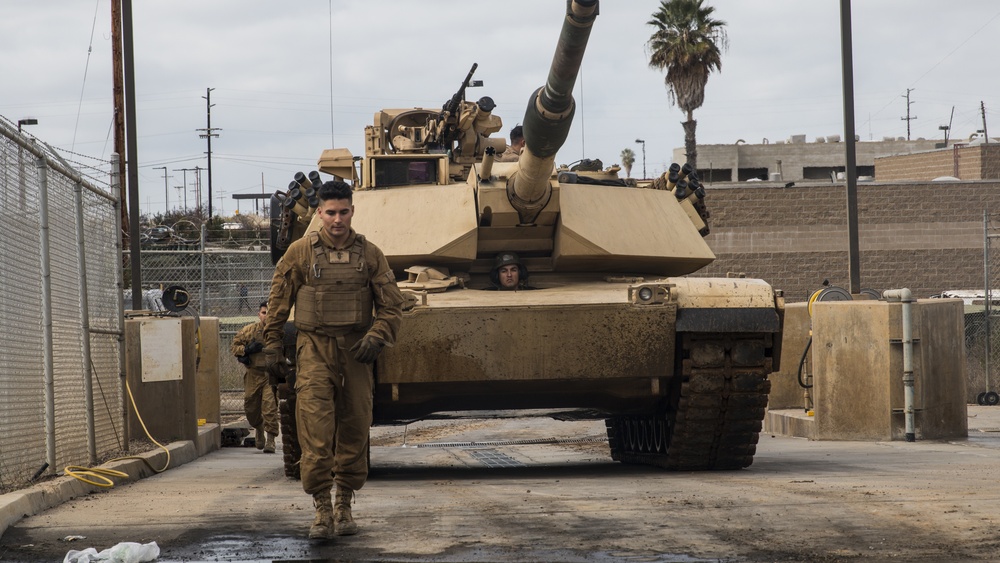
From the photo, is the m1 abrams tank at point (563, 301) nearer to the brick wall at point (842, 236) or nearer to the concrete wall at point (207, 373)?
the concrete wall at point (207, 373)

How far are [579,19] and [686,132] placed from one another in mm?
27155

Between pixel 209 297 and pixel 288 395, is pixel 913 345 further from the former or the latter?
pixel 209 297

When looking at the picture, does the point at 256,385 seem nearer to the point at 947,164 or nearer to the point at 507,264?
the point at 507,264

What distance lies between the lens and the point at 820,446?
12.5m

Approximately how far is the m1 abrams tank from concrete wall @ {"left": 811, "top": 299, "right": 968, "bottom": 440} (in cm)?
242

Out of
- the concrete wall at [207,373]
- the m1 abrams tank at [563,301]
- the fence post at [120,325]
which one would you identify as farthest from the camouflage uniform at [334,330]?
the concrete wall at [207,373]

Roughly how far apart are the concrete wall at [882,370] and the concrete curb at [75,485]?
5.96 metres

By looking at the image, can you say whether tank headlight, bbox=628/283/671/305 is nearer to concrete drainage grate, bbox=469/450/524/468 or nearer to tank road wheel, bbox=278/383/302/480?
tank road wheel, bbox=278/383/302/480

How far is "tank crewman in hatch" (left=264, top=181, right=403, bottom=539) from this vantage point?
6.42m

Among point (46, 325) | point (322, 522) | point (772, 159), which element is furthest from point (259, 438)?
point (772, 159)

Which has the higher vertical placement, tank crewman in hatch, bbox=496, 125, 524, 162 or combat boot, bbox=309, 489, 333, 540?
tank crewman in hatch, bbox=496, 125, 524, 162

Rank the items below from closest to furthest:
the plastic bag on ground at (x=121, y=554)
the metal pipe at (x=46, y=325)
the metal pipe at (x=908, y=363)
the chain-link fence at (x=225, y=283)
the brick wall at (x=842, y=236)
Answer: the plastic bag on ground at (x=121, y=554), the metal pipe at (x=46, y=325), the metal pipe at (x=908, y=363), the chain-link fence at (x=225, y=283), the brick wall at (x=842, y=236)

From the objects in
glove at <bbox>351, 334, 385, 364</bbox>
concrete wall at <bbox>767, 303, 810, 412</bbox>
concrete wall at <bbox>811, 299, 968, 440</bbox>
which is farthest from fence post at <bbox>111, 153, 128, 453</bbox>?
concrete wall at <bbox>767, 303, 810, 412</bbox>

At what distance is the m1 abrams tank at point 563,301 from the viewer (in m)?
9.09
